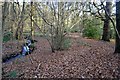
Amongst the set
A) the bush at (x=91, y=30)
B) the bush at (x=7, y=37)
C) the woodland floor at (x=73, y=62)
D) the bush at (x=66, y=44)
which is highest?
the bush at (x=91, y=30)

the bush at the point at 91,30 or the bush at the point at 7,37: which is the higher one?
the bush at the point at 91,30

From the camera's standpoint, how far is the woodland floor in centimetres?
203

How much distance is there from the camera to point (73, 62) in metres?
2.20

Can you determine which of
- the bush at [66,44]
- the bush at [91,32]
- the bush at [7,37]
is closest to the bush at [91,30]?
the bush at [91,32]

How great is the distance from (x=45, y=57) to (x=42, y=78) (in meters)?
0.43

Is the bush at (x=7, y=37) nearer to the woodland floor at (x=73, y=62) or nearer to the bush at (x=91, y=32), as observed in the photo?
the woodland floor at (x=73, y=62)

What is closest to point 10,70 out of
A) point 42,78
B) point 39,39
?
point 42,78

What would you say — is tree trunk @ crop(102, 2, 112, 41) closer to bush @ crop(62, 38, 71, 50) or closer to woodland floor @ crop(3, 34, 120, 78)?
woodland floor @ crop(3, 34, 120, 78)

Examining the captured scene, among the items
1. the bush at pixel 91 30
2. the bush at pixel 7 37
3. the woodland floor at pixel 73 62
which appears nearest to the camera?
the woodland floor at pixel 73 62

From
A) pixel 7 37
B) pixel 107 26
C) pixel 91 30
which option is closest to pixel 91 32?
pixel 91 30

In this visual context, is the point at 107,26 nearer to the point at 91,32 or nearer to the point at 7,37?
the point at 91,32

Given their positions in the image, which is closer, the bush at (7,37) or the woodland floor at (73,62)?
the woodland floor at (73,62)

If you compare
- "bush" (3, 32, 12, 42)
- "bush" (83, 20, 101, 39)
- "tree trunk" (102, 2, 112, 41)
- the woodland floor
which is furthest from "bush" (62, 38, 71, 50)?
"bush" (3, 32, 12, 42)

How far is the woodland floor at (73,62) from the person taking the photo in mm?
2033
